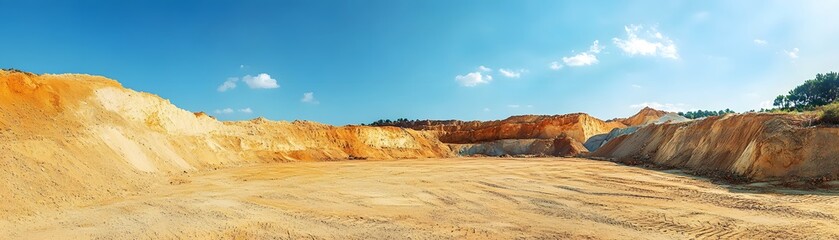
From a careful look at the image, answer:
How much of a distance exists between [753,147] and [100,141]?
2125 cm

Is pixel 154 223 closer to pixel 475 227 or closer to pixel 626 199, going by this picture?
pixel 475 227

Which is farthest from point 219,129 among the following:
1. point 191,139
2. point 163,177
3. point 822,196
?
point 822,196

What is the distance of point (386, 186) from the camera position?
14.2 metres

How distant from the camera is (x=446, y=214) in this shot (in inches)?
366

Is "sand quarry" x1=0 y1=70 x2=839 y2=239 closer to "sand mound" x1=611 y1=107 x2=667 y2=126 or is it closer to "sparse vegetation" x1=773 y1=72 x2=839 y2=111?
"sparse vegetation" x1=773 y1=72 x2=839 y2=111

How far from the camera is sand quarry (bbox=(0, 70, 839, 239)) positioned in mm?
7938

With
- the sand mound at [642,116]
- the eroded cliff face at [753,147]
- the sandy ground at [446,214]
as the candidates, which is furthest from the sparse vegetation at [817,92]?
the sandy ground at [446,214]

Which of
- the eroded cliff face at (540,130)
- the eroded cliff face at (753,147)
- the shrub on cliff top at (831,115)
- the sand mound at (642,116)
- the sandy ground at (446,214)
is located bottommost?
the sandy ground at (446,214)

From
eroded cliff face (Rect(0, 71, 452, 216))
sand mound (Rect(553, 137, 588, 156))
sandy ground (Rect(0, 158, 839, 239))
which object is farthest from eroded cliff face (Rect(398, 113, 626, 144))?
sandy ground (Rect(0, 158, 839, 239))

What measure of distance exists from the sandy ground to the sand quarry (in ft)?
0.14

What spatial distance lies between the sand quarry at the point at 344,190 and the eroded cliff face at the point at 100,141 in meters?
0.06

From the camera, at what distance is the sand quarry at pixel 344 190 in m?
7.94

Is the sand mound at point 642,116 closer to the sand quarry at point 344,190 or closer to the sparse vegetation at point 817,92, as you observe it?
the sparse vegetation at point 817,92

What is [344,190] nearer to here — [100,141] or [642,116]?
[100,141]
